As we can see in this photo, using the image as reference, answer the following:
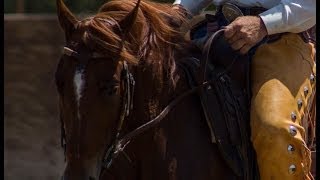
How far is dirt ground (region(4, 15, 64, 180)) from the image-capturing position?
7977 mm

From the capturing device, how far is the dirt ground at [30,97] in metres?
7.98

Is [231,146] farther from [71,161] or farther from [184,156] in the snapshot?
[71,161]

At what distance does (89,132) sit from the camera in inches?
144

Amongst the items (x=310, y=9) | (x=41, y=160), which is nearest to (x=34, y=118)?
(x=41, y=160)

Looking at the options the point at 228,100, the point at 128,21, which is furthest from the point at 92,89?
the point at 228,100

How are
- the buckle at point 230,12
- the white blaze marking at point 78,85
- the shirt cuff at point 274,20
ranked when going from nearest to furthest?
the white blaze marking at point 78,85 < the shirt cuff at point 274,20 < the buckle at point 230,12

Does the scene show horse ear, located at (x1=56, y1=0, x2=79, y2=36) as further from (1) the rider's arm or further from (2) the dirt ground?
(2) the dirt ground

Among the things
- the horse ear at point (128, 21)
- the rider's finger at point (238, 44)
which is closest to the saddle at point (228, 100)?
the rider's finger at point (238, 44)

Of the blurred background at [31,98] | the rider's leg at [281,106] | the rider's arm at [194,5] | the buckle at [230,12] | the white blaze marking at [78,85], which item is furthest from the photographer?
the blurred background at [31,98]

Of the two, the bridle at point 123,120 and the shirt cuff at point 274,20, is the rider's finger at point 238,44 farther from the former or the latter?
the bridle at point 123,120

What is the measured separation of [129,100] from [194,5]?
3.90ft

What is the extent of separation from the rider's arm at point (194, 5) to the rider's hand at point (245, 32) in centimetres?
57
